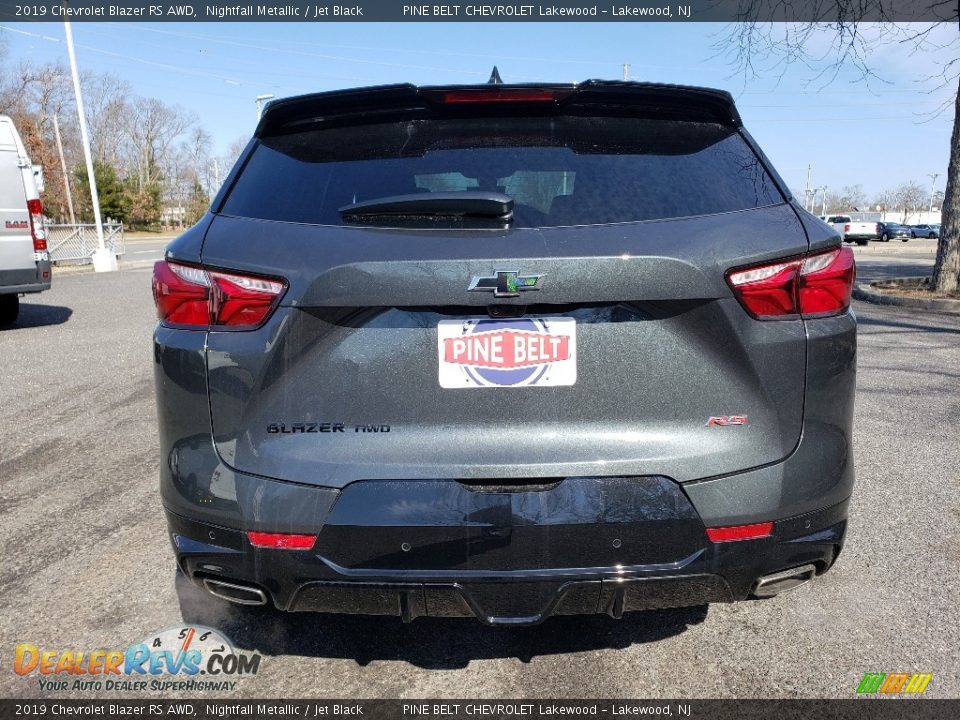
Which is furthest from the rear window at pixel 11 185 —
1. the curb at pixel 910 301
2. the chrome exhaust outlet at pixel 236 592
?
the curb at pixel 910 301

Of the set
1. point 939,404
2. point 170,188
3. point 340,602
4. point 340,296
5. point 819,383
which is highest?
point 340,296

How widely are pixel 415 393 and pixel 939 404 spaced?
16.6 feet

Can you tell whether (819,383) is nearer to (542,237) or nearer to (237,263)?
(542,237)

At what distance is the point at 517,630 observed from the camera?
2.47 metres

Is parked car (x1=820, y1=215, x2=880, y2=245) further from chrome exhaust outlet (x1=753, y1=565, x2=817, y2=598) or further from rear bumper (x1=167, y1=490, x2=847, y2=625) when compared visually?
rear bumper (x1=167, y1=490, x2=847, y2=625)

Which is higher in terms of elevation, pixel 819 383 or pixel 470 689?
pixel 819 383

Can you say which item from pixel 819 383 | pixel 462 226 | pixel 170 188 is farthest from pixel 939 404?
pixel 170 188

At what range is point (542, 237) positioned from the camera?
1806 mm

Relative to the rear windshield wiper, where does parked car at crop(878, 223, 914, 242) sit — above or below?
below

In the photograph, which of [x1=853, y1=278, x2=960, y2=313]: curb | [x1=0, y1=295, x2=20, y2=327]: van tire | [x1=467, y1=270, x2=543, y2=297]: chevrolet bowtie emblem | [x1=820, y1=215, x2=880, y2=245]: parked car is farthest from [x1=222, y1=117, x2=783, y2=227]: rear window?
[x1=820, y1=215, x2=880, y2=245]: parked car

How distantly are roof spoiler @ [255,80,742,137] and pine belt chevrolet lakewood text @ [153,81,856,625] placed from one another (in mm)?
378

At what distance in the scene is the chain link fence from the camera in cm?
2153

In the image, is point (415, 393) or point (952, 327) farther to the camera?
point (952, 327)

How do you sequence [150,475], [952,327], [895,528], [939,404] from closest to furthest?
[895,528]
[150,475]
[939,404]
[952,327]
